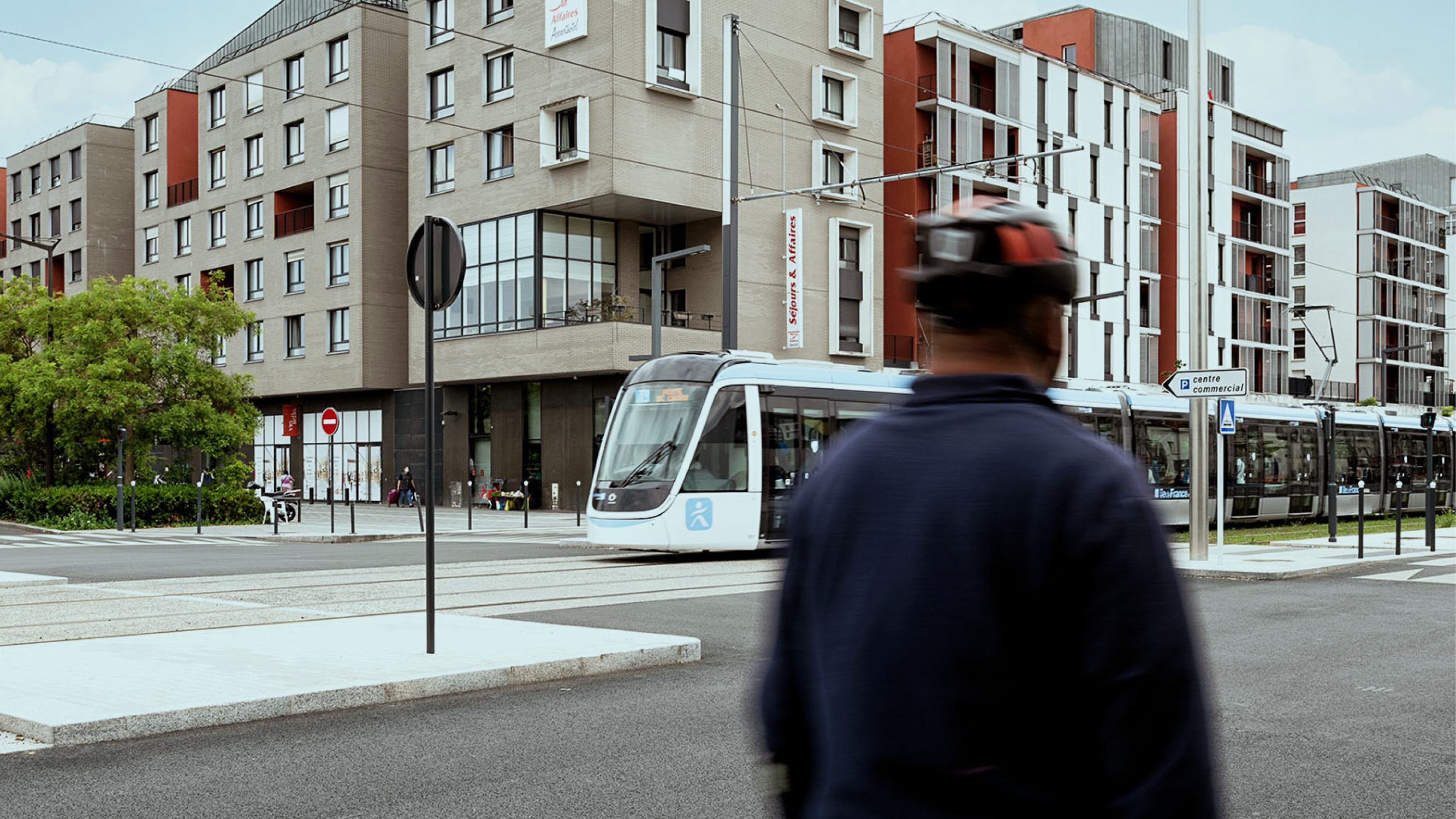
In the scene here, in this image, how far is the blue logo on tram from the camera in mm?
18062

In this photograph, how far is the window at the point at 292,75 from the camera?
50.2 metres

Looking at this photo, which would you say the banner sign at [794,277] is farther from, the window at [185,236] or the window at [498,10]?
the window at [185,236]

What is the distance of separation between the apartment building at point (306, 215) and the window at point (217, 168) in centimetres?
5

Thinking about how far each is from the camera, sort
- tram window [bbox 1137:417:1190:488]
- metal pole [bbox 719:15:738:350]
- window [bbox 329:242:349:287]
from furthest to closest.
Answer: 1. window [bbox 329:242:349:287]
2. tram window [bbox 1137:417:1190:488]
3. metal pole [bbox 719:15:738:350]

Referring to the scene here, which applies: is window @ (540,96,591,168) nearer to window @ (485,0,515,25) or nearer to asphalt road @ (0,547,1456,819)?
window @ (485,0,515,25)

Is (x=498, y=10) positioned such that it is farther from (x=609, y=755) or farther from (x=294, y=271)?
(x=609, y=755)

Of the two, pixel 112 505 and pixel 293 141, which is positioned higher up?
pixel 293 141

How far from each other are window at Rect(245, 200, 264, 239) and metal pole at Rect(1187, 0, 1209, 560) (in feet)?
139

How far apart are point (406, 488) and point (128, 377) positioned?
17515 millimetres

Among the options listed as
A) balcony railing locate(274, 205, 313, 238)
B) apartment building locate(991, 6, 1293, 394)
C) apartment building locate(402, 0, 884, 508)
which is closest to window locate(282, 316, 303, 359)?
balcony railing locate(274, 205, 313, 238)

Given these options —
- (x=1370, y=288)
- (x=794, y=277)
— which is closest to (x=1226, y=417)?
(x=794, y=277)

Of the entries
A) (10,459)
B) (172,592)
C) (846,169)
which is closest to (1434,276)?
(846,169)

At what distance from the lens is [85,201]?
208 feet


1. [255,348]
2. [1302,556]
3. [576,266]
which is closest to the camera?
[1302,556]
